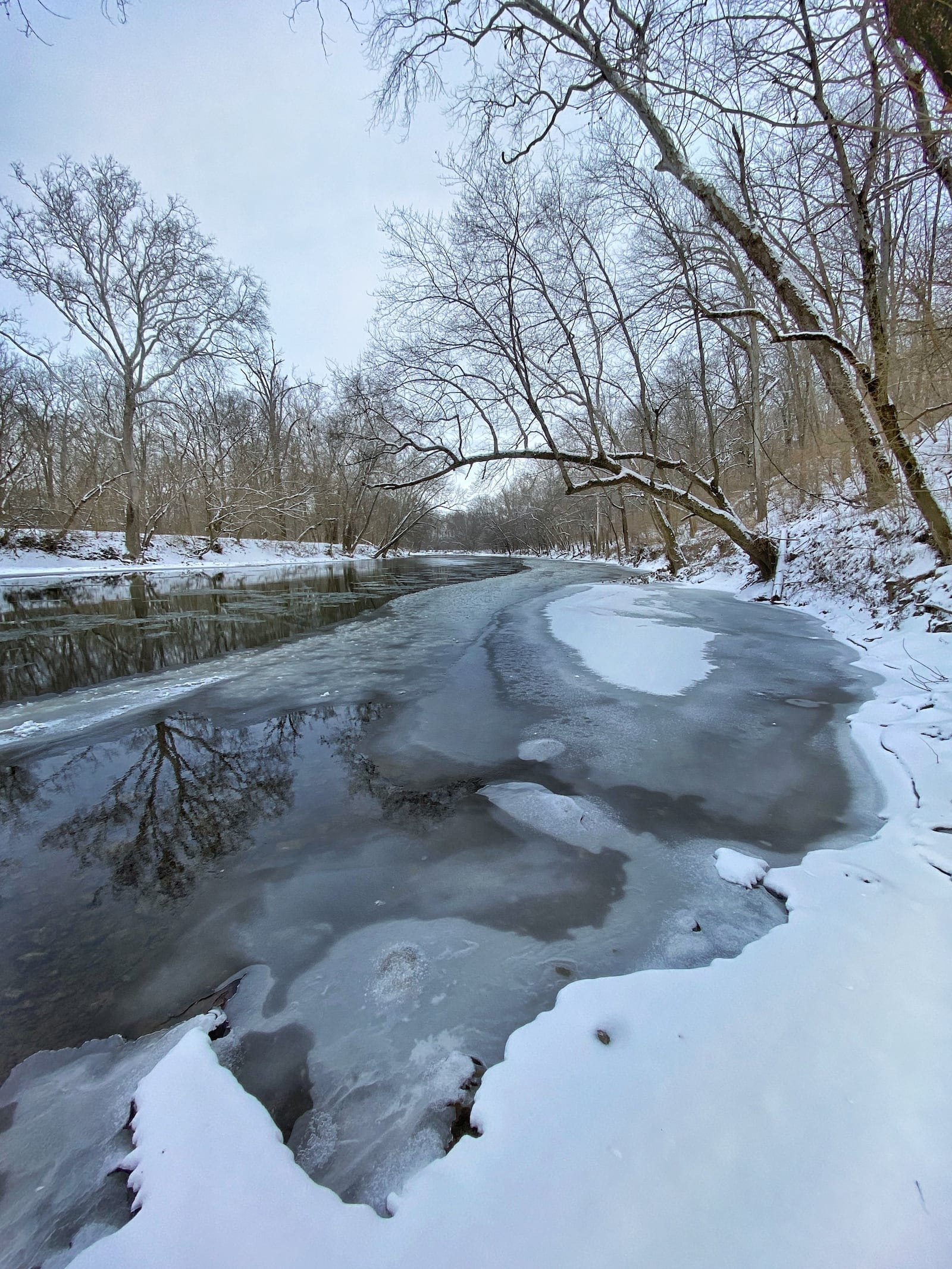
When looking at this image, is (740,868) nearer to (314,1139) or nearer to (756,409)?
(314,1139)

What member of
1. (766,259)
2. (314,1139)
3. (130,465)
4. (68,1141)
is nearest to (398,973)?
(314,1139)

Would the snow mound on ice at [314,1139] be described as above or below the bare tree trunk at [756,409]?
below

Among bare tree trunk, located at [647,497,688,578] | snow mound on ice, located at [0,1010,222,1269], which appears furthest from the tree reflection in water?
bare tree trunk, located at [647,497,688,578]

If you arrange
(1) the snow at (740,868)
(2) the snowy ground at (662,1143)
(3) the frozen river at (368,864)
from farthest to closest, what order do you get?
(1) the snow at (740,868), (3) the frozen river at (368,864), (2) the snowy ground at (662,1143)

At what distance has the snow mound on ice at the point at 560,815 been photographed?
2.57 metres

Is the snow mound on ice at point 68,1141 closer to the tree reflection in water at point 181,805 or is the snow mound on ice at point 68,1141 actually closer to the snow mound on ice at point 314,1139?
the snow mound on ice at point 314,1139

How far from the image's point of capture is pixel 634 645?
661cm

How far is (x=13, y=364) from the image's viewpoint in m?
21.5

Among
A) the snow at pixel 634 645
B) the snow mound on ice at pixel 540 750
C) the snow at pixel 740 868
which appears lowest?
the snow at pixel 740 868

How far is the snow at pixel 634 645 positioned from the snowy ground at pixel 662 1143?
3.45 meters

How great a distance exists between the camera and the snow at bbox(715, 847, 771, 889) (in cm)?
220

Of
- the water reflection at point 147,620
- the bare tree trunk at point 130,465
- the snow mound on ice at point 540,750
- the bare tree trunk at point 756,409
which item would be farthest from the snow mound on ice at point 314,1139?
the bare tree trunk at point 130,465

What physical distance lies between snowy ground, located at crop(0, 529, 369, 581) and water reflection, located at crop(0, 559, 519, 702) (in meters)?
3.08

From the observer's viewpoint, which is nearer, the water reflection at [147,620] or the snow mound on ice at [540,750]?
the snow mound on ice at [540,750]
